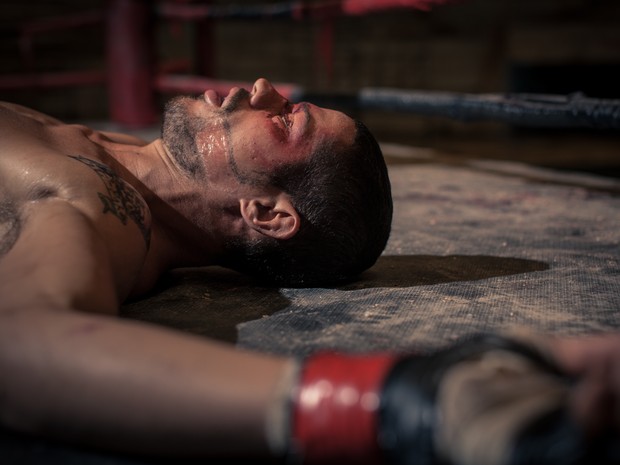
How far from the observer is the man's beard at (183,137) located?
148 cm

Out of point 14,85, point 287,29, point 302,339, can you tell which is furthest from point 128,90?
point 302,339

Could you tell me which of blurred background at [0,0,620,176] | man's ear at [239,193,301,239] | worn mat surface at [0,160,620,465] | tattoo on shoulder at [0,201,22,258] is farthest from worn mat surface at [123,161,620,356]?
blurred background at [0,0,620,176]

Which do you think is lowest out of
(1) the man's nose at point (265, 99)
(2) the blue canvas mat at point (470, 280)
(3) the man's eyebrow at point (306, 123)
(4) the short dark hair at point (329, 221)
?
(2) the blue canvas mat at point (470, 280)

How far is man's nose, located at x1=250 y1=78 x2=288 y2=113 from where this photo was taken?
59.0 inches

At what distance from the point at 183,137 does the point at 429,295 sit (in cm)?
62

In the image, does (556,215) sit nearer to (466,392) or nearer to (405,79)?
(466,392)

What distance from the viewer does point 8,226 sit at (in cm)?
125

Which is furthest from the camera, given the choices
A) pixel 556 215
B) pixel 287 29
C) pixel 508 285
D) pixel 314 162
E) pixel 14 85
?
pixel 287 29

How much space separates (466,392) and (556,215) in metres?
1.72

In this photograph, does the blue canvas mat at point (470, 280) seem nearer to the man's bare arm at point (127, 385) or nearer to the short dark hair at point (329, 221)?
the short dark hair at point (329, 221)

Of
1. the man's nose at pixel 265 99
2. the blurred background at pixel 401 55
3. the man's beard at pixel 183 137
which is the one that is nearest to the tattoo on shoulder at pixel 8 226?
the man's beard at pixel 183 137

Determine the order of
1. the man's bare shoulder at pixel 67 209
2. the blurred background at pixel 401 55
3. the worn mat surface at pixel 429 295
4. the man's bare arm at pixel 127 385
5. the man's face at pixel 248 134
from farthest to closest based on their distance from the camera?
1. the blurred background at pixel 401 55
2. the man's face at pixel 248 134
3. the worn mat surface at pixel 429 295
4. the man's bare shoulder at pixel 67 209
5. the man's bare arm at pixel 127 385

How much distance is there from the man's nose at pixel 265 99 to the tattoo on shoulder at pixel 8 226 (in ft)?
1.74

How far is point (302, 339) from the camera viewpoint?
1.21 metres
